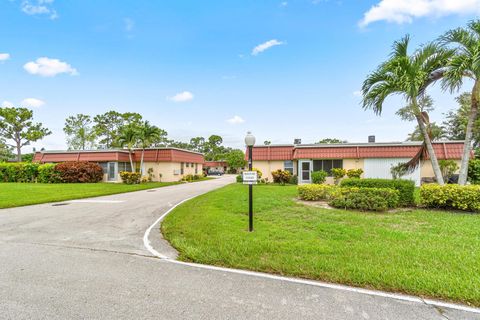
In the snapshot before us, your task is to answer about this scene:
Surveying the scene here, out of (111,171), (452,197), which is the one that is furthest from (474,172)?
(111,171)

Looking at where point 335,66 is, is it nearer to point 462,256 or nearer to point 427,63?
point 427,63

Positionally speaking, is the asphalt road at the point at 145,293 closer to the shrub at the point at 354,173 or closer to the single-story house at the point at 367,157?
the single-story house at the point at 367,157

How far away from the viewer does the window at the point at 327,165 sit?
→ 1721 cm

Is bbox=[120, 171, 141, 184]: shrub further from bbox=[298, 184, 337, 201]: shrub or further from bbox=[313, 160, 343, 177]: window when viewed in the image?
bbox=[298, 184, 337, 201]: shrub

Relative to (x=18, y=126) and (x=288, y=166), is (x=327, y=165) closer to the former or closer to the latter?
(x=288, y=166)

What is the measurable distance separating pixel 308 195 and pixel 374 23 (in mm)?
8314

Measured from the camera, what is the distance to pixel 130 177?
19953 mm

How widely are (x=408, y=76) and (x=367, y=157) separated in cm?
981

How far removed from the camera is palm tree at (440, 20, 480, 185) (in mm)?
7035

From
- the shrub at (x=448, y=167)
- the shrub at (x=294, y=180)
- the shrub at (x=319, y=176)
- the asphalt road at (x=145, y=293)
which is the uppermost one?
the shrub at (x=448, y=167)

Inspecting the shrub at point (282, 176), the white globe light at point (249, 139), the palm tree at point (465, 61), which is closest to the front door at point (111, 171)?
the shrub at point (282, 176)

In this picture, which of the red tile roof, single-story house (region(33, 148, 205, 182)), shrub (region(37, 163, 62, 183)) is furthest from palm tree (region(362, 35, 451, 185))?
shrub (region(37, 163, 62, 183))

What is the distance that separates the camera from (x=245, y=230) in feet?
17.6

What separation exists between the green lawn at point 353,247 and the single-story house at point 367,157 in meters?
10.2
